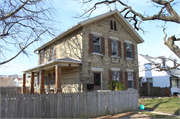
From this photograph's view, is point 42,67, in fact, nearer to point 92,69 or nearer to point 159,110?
point 92,69

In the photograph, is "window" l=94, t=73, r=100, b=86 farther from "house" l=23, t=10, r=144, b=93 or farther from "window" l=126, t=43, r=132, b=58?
"window" l=126, t=43, r=132, b=58

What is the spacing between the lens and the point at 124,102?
10141 millimetres

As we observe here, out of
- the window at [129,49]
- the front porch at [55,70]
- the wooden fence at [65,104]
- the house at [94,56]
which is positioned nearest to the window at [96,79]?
the house at [94,56]

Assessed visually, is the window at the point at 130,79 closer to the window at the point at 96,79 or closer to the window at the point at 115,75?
the window at the point at 115,75

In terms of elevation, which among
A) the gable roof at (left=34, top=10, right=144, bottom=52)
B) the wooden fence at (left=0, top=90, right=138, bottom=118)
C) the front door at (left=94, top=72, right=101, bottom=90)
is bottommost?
the wooden fence at (left=0, top=90, right=138, bottom=118)

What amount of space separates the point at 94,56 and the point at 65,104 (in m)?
6.28

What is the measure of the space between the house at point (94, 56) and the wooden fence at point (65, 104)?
2.92 metres

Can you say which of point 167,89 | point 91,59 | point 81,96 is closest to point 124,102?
point 81,96

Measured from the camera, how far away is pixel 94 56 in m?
13.4

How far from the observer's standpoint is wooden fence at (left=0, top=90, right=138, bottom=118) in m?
6.53

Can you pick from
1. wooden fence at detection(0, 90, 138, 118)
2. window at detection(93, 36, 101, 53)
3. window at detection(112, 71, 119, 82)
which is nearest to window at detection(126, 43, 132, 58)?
window at detection(112, 71, 119, 82)

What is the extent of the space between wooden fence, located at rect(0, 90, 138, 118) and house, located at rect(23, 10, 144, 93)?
2.92m

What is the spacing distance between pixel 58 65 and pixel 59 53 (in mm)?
4837

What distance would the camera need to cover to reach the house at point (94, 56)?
12.5 meters
